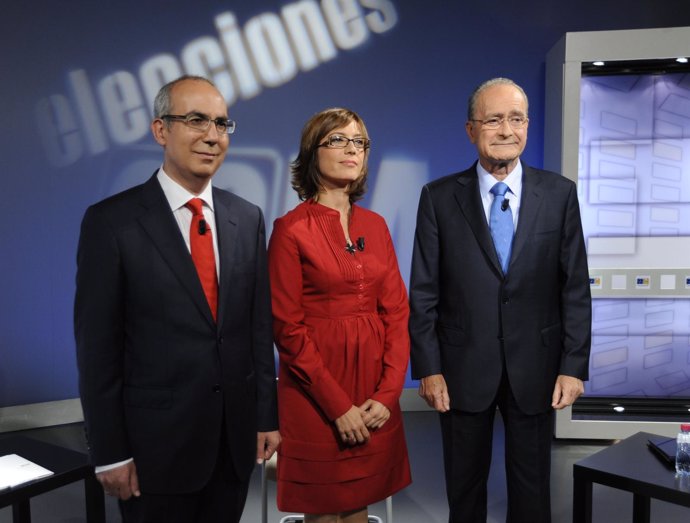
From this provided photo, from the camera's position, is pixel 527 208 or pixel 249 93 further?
pixel 249 93

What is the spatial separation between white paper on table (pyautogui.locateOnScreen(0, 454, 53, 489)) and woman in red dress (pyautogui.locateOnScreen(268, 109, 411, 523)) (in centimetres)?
81

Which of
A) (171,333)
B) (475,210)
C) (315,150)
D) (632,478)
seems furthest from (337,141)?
(632,478)

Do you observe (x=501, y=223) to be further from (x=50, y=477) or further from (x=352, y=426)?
(x=50, y=477)

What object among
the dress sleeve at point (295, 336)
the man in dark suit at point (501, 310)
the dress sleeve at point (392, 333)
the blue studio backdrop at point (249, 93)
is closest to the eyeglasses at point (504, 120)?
the man in dark suit at point (501, 310)

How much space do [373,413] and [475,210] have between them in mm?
750

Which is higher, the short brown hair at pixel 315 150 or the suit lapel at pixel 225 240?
the short brown hair at pixel 315 150

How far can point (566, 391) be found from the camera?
2.14 metres

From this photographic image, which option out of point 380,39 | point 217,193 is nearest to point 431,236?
point 217,193

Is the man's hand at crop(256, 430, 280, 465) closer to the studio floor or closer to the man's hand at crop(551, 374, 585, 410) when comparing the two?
the man's hand at crop(551, 374, 585, 410)

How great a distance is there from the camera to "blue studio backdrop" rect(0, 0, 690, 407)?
454 cm

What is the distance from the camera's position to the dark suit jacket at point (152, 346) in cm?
155

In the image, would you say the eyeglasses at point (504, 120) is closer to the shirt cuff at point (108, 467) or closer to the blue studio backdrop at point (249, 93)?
the shirt cuff at point (108, 467)

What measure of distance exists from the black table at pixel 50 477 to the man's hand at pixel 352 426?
879 mm

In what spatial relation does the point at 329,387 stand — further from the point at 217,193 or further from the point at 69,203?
the point at 69,203
